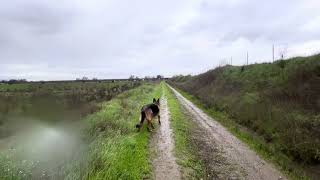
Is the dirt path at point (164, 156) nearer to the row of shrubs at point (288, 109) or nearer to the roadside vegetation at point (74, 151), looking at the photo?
the roadside vegetation at point (74, 151)

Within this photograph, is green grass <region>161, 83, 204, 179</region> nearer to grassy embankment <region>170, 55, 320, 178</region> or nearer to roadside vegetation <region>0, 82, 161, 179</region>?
roadside vegetation <region>0, 82, 161, 179</region>

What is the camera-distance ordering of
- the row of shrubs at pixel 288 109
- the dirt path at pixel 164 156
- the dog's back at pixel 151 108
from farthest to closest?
the dog's back at pixel 151 108 < the row of shrubs at pixel 288 109 < the dirt path at pixel 164 156

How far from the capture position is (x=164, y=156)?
11109 mm

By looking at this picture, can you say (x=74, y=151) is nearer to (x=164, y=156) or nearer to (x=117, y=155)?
(x=117, y=155)

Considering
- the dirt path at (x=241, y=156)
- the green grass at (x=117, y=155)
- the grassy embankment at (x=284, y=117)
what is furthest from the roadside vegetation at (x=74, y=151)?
the grassy embankment at (x=284, y=117)

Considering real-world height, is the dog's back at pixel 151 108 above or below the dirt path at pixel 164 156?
above

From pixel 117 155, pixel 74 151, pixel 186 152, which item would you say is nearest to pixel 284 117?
pixel 186 152

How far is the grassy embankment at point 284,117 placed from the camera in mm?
11477

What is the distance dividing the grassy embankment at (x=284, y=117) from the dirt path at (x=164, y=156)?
316cm

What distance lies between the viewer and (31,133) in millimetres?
16797

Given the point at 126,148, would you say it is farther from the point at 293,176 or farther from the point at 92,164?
the point at 293,176

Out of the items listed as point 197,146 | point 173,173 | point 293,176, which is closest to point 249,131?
point 197,146

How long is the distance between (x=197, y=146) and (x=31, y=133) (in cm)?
851

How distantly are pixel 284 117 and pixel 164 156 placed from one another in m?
6.68
